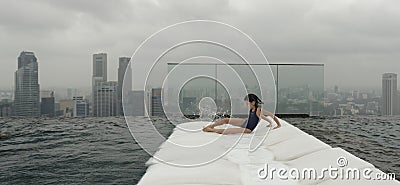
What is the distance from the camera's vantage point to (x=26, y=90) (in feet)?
26.4

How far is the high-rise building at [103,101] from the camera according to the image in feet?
20.6

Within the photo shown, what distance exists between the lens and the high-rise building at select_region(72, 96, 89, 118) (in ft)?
24.3

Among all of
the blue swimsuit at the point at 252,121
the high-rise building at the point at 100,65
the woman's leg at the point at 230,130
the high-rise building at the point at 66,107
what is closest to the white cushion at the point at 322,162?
the woman's leg at the point at 230,130

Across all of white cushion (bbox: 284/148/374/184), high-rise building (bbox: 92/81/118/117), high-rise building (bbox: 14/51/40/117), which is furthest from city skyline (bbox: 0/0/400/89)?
white cushion (bbox: 284/148/374/184)

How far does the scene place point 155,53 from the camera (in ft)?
9.87

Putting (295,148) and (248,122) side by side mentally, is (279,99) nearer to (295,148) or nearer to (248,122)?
(248,122)

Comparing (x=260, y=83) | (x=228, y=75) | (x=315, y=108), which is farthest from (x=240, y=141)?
(x=315, y=108)

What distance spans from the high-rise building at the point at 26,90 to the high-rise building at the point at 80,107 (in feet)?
2.98

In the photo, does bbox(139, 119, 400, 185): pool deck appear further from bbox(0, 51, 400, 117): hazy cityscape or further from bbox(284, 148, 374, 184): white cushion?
bbox(0, 51, 400, 117): hazy cityscape

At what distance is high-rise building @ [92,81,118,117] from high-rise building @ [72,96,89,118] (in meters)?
0.26

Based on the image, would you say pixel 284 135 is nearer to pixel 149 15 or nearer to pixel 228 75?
pixel 228 75

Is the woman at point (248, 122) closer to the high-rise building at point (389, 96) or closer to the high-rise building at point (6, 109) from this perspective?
the high-rise building at point (389, 96)

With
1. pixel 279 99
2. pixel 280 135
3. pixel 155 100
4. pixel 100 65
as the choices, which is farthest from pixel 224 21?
pixel 280 135

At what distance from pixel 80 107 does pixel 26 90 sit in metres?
1.42
